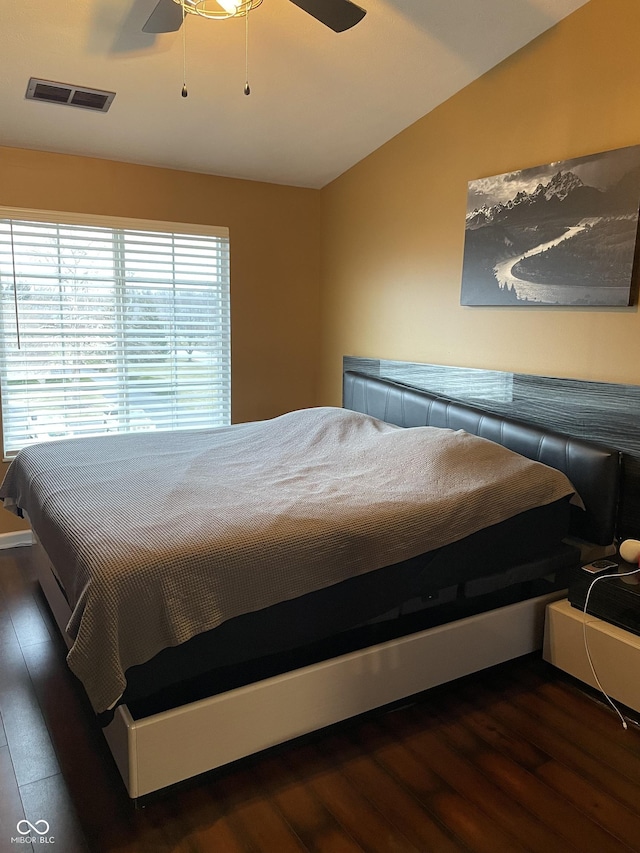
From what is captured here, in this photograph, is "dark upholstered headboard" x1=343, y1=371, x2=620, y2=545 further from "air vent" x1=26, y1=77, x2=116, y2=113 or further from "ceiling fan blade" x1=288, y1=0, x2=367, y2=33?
"air vent" x1=26, y1=77, x2=116, y2=113

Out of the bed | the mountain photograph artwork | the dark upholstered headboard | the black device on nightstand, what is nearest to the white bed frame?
the bed

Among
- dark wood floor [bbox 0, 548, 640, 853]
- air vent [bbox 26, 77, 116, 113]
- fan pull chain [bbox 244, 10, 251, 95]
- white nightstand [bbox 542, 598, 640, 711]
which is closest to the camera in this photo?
dark wood floor [bbox 0, 548, 640, 853]

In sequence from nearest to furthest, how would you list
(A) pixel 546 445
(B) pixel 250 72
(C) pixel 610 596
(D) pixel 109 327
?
(C) pixel 610 596
(A) pixel 546 445
(B) pixel 250 72
(D) pixel 109 327

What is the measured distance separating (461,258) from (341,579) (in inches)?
79.2

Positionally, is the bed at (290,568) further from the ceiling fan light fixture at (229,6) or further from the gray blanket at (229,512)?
the ceiling fan light fixture at (229,6)

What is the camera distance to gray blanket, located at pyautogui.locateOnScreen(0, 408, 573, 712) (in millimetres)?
1647

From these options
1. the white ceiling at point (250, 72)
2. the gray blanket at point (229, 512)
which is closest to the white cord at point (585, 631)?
the gray blanket at point (229, 512)

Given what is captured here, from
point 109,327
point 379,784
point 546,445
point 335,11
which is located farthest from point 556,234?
point 109,327

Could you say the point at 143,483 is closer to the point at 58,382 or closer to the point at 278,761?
the point at 278,761

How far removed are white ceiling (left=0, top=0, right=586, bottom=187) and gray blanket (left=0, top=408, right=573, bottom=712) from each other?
165 cm

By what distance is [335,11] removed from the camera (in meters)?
2.00

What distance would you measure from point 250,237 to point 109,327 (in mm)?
1125

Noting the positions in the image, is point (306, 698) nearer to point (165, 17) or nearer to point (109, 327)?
point (165, 17)

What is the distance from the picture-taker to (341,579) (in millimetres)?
1937
